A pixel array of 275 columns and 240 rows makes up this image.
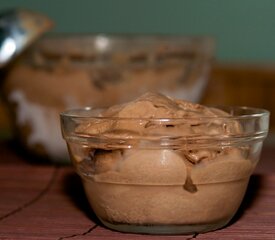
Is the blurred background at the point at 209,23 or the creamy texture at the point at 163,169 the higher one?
the creamy texture at the point at 163,169

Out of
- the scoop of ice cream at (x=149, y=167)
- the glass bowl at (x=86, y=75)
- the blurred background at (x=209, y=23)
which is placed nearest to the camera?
the scoop of ice cream at (x=149, y=167)

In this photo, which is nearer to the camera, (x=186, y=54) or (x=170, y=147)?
(x=170, y=147)

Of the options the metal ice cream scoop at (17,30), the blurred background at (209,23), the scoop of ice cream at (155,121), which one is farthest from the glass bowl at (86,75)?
the blurred background at (209,23)

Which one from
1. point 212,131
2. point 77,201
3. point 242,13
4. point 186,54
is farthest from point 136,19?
point 212,131

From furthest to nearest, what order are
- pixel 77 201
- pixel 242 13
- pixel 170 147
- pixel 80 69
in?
pixel 242 13 < pixel 80 69 < pixel 77 201 < pixel 170 147

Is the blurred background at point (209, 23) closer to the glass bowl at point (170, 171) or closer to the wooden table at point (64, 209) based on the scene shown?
the wooden table at point (64, 209)

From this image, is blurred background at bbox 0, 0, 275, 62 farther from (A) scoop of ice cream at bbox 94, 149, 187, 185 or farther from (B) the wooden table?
(A) scoop of ice cream at bbox 94, 149, 187, 185

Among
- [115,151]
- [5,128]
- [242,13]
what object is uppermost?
[115,151]

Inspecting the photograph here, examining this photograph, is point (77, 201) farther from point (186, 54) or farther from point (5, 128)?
point (5, 128)
